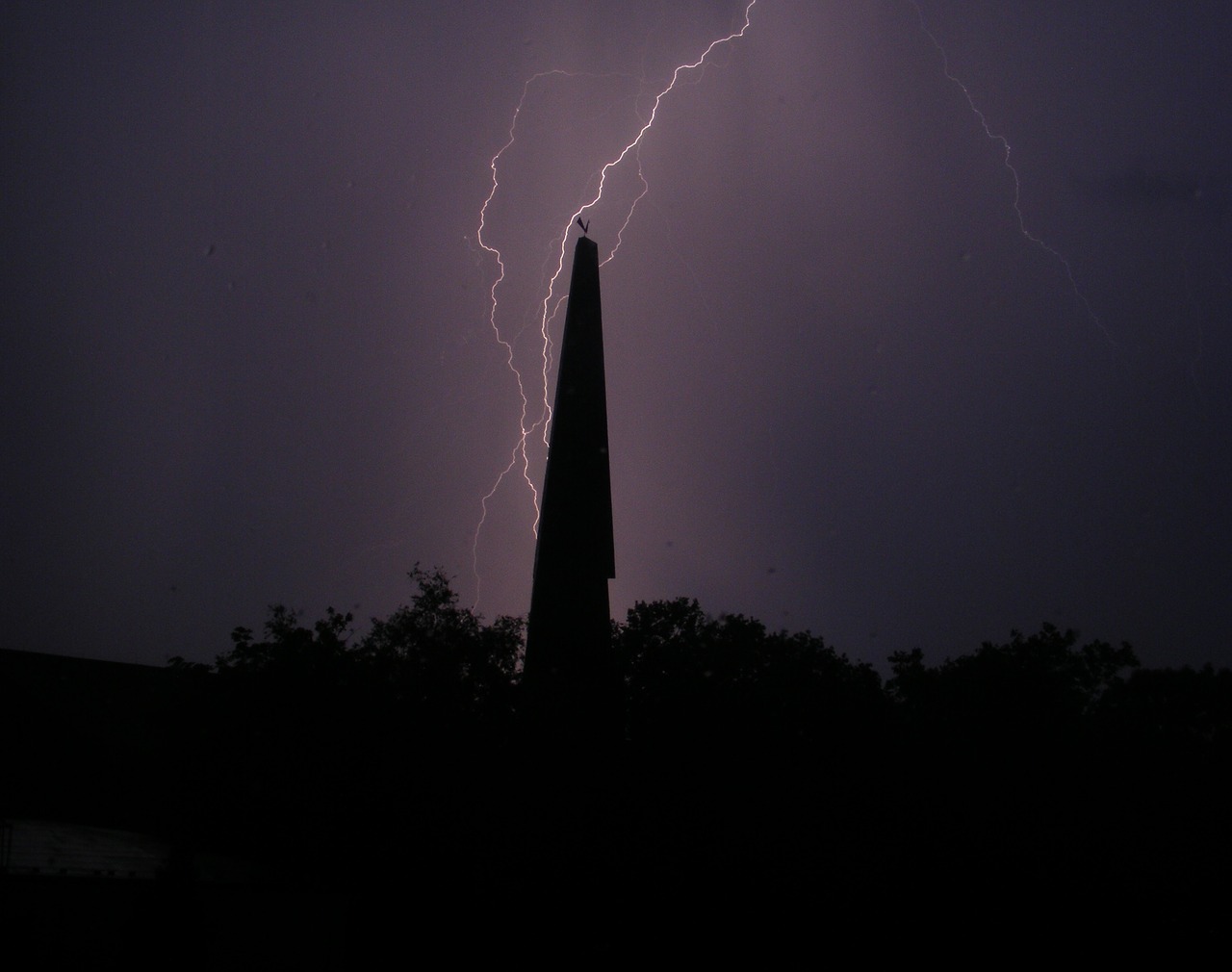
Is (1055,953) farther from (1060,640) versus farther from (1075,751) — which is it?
(1060,640)

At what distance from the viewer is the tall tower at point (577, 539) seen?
35.2ft

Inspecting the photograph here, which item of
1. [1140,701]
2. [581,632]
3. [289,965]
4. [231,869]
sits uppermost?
[1140,701]

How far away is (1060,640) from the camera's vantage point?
1045 inches

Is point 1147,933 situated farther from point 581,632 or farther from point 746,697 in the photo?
point 581,632

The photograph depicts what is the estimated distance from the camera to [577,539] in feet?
36.8

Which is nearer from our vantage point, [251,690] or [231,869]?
[231,869]

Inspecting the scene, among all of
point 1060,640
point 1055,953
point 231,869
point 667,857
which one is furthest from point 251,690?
point 1060,640

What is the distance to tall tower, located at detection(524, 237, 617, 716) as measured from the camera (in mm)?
10719

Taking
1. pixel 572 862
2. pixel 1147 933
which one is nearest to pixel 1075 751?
pixel 1147 933

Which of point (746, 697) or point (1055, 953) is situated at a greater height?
point (746, 697)

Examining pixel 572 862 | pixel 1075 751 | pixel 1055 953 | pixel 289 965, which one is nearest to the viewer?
pixel 572 862

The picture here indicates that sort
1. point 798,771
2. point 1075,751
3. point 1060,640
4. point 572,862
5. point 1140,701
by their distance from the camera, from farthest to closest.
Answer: point 1140,701, point 1060,640, point 1075,751, point 798,771, point 572,862

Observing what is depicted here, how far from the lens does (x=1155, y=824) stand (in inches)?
596

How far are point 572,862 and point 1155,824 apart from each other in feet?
33.0
